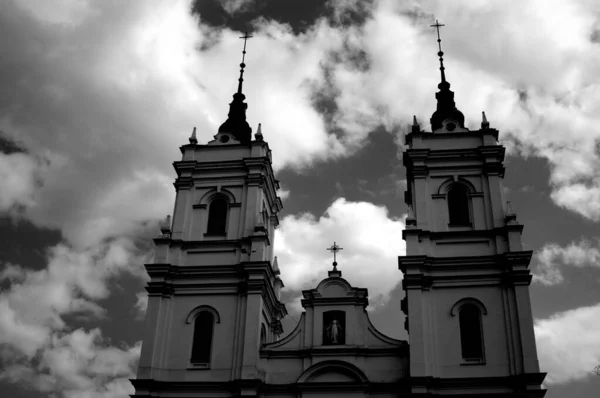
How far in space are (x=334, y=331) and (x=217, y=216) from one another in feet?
24.1

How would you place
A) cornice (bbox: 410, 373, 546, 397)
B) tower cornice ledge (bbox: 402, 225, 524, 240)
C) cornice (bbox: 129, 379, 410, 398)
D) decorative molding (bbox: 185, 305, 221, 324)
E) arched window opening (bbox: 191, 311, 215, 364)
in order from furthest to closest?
tower cornice ledge (bbox: 402, 225, 524, 240)
decorative molding (bbox: 185, 305, 221, 324)
arched window opening (bbox: 191, 311, 215, 364)
cornice (bbox: 129, 379, 410, 398)
cornice (bbox: 410, 373, 546, 397)

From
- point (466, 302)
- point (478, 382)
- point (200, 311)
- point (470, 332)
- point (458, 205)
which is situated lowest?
point (478, 382)

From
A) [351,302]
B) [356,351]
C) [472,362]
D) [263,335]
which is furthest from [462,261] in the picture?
[263,335]

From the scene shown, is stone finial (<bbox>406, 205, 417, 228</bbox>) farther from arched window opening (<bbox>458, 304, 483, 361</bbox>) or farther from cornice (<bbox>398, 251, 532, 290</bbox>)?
arched window opening (<bbox>458, 304, 483, 361</bbox>)

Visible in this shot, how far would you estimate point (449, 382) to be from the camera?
84.9 feet

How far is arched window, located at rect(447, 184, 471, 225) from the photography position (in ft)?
98.1

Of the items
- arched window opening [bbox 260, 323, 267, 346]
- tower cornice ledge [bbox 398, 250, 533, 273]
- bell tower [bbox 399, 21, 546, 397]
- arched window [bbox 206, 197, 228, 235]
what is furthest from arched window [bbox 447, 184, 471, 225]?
arched window [bbox 206, 197, 228, 235]

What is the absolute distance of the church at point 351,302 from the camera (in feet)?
87.0

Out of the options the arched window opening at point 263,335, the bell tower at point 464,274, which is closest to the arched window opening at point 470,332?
the bell tower at point 464,274

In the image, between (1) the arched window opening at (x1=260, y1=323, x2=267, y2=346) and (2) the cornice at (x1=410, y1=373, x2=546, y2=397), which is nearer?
(2) the cornice at (x1=410, y1=373, x2=546, y2=397)

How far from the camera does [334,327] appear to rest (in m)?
27.9

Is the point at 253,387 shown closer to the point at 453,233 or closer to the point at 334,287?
the point at 334,287

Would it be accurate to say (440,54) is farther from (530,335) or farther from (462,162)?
(530,335)

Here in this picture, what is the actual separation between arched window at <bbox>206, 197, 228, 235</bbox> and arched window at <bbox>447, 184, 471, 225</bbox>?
940 cm
